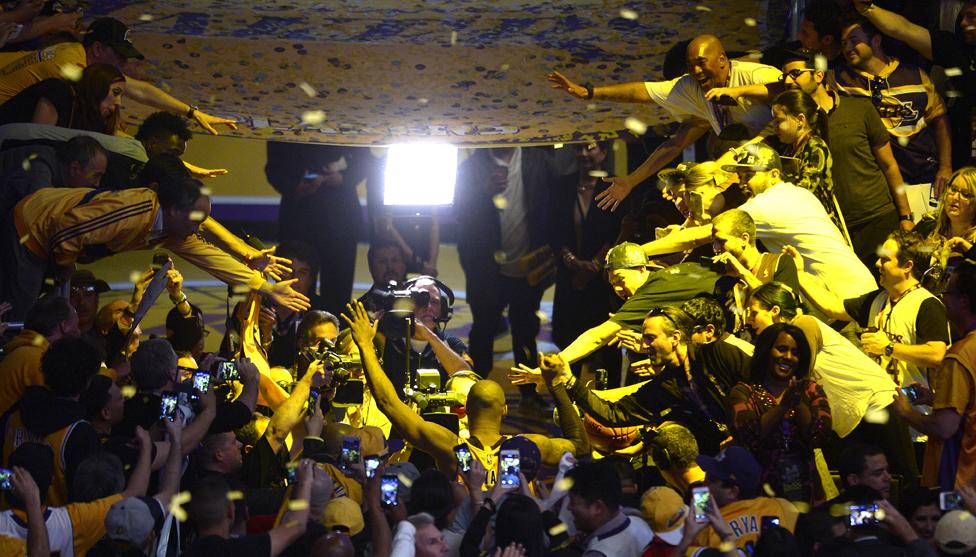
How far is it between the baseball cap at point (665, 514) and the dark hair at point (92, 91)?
3095mm

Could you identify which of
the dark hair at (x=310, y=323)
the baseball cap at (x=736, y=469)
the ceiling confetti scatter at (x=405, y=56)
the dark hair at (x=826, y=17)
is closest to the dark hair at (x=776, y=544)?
the baseball cap at (x=736, y=469)

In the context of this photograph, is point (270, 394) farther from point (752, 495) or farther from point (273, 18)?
point (273, 18)

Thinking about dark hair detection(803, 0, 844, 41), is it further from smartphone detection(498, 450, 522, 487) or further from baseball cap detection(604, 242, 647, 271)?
smartphone detection(498, 450, 522, 487)

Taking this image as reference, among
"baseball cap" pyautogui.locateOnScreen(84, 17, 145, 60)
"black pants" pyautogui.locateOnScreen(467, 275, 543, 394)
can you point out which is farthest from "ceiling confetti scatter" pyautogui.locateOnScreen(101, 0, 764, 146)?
"baseball cap" pyautogui.locateOnScreen(84, 17, 145, 60)

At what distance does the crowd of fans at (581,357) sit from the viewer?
3367 millimetres

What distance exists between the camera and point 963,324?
4.16 metres

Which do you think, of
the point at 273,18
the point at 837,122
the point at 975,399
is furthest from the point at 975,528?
the point at 273,18

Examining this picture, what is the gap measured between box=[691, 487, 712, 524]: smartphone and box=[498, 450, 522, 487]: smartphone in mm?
512

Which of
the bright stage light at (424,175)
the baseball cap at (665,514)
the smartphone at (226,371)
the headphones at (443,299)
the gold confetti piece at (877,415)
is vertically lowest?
the bright stage light at (424,175)

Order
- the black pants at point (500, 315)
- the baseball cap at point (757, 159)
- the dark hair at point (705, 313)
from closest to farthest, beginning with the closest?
the dark hair at point (705, 313), the baseball cap at point (757, 159), the black pants at point (500, 315)

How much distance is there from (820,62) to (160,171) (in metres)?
2.79

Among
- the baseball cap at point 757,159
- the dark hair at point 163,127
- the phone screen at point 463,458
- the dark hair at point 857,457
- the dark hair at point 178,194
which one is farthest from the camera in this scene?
the dark hair at point 163,127

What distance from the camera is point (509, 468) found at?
3506mm

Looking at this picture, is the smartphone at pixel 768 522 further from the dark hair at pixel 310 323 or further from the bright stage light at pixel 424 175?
the bright stage light at pixel 424 175
